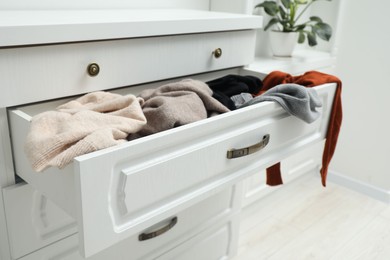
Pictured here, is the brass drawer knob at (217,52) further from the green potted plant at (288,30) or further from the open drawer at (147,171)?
the green potted plant at (288,30)

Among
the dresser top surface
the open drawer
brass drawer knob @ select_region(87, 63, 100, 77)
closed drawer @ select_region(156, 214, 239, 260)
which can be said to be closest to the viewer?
the open drawer

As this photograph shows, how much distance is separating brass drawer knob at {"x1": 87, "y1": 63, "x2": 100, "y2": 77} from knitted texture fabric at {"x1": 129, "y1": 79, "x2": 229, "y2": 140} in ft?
0.36

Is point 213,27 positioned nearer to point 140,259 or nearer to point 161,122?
point 161,122

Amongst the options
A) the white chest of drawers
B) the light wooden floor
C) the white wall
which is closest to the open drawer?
the white chest of drawers

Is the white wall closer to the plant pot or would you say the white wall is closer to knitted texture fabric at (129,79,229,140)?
the plant pot

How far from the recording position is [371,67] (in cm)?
185

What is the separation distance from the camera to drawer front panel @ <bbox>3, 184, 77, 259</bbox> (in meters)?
0.78

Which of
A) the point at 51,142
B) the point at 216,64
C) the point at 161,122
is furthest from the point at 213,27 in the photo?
the point at 51,142

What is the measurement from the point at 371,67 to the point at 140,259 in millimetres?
1416

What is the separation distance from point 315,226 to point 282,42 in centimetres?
82

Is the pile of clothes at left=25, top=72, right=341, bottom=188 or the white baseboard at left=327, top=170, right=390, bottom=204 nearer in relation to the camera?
the pile of clothes at left=25, top=72, right=341, bottom=188

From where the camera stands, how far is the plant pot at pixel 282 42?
5.42ft

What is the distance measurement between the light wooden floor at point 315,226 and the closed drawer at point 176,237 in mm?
296

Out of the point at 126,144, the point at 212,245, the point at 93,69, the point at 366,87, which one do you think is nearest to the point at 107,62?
the point at 93,69
